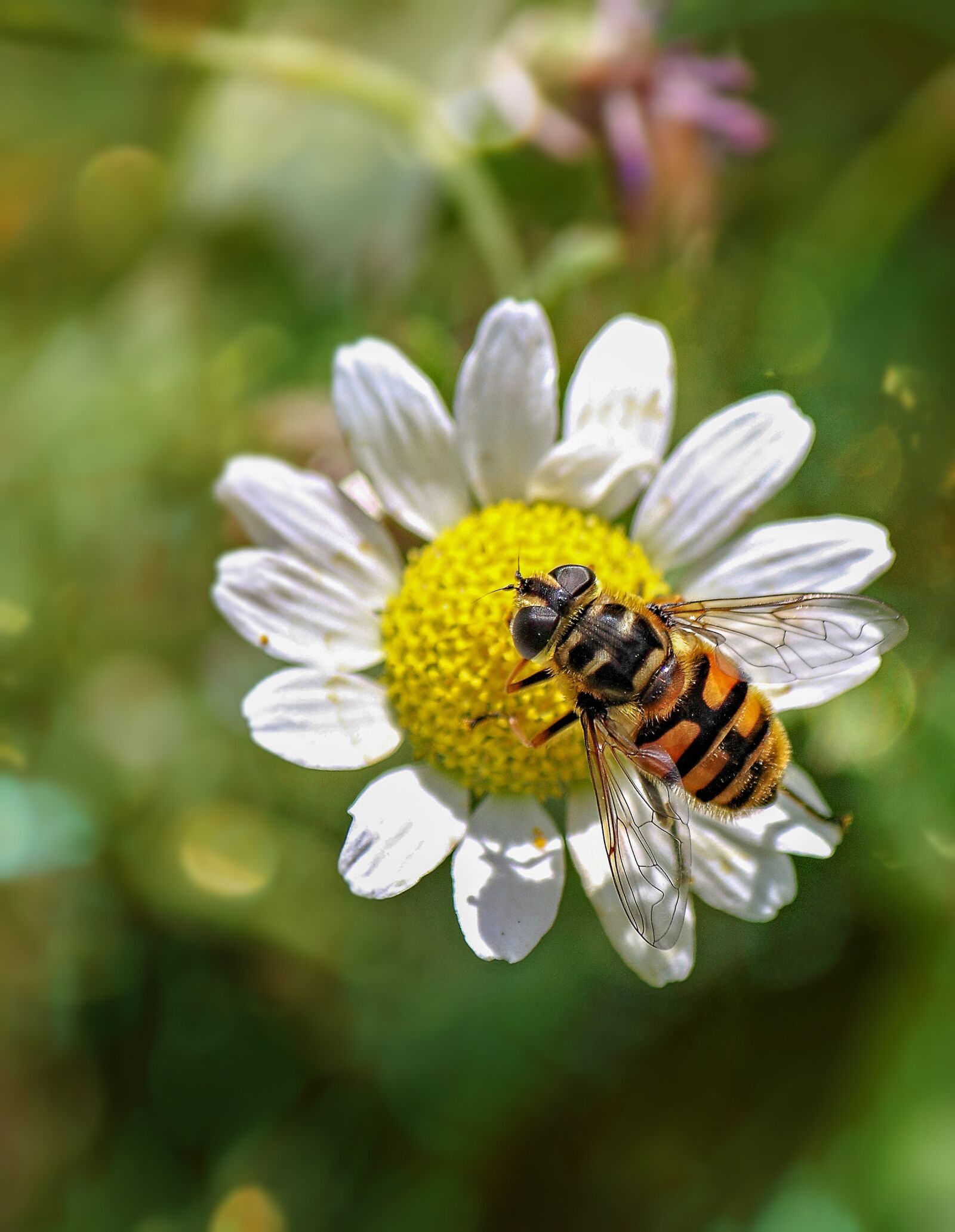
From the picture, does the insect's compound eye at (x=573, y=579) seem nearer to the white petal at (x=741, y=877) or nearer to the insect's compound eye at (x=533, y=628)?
the insect's compound eye at (x=533, y=628)

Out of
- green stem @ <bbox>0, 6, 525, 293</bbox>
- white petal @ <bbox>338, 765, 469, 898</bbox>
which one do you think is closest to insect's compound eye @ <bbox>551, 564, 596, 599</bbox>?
white petal @ <bbox>338, 765, 469, 898</bbox>

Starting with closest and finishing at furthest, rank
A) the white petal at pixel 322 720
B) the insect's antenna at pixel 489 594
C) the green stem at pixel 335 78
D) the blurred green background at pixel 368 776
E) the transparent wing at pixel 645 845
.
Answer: the transparent wing at pixel 645 845, the white petal at pixel 322 720, the insect's antenna at pixel 489 594, the blurred green background at pixel 368 776, the green stem at pixel 335 78

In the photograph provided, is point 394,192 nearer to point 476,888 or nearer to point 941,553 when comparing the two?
point 941,553

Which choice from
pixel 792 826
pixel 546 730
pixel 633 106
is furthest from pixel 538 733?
pixel 633 106

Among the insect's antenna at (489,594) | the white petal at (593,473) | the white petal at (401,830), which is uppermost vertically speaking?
the white petal at (593,473)

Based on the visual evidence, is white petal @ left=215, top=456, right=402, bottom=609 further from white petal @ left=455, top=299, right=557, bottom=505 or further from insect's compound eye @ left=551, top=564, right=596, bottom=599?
insect's compound eye @ left=551, top=564, right=596, bottom=599

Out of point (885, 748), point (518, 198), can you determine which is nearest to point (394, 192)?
point (518, 198)

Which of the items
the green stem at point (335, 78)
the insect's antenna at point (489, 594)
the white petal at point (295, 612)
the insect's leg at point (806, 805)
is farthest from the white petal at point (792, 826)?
the green stem at point (335, 78)

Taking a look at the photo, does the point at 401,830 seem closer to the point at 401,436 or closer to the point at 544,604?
the point at 544,604
